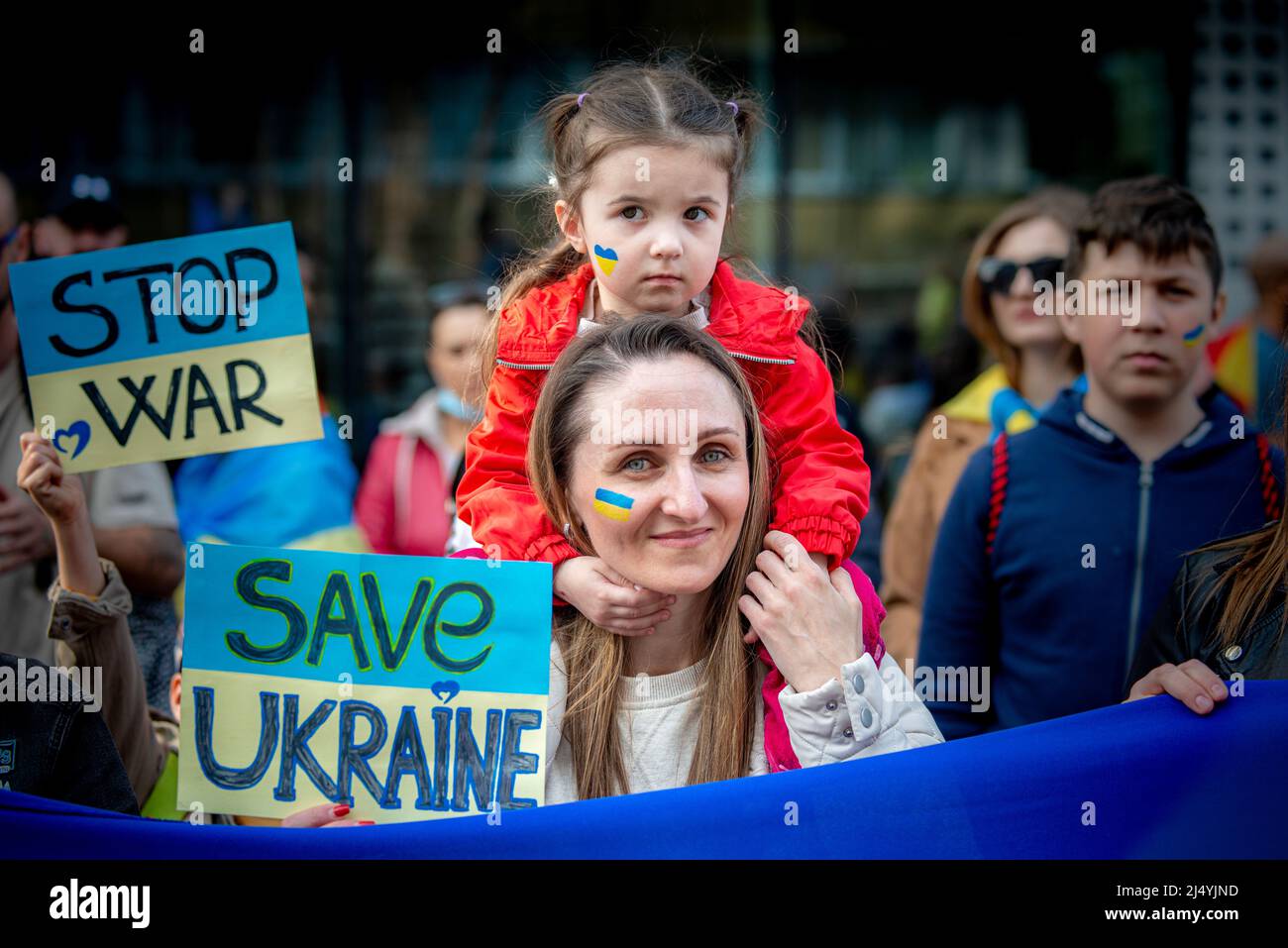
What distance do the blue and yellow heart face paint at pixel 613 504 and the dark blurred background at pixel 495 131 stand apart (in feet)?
15.6

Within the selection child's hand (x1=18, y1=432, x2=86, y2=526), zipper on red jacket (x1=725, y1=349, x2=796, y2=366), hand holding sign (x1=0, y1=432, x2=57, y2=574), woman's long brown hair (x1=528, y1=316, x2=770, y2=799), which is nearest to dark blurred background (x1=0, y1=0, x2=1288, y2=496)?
hand holding sign (x1=0, y1=432, x2=57, y2=574)

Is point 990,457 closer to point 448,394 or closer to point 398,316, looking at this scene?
point 448,394

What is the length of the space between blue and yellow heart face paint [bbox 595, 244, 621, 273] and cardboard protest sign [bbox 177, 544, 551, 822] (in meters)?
0.61

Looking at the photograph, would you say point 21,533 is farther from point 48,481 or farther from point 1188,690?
point 1188,690

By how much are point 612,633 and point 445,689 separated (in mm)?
281

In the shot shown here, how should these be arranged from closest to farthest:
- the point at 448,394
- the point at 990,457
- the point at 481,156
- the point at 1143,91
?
the point at 990,457, the point at 448,394, the point at 1143,91, the point at 481,156

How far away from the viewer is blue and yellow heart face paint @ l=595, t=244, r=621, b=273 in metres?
2.52

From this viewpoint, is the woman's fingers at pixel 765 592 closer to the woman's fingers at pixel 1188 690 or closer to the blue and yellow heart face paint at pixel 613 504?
the blue and yellow heart face paint at pixel 613 504

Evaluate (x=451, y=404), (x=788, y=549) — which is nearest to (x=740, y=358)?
(x=788, y=549)

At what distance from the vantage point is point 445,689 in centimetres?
227

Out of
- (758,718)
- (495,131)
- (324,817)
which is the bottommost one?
(324,817)
